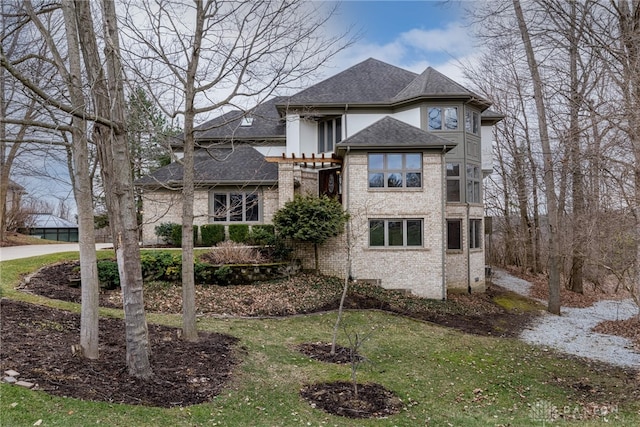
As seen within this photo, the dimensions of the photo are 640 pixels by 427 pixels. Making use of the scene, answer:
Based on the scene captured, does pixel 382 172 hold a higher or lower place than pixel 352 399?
higher

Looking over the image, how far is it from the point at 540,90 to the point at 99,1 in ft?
44.4

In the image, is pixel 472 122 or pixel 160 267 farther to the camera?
pixel 472 122

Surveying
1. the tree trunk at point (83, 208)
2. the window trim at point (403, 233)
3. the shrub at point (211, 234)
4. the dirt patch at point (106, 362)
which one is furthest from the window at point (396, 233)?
the tree trunk at point (83, 208)

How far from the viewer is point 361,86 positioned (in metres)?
20.3

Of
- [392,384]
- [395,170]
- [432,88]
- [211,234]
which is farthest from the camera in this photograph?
[211,234]

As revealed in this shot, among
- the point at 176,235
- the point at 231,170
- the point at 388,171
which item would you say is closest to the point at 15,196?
the point at 176,235

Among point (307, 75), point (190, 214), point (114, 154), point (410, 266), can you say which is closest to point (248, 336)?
point (190, 214)

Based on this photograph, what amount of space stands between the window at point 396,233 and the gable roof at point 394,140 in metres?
2.76

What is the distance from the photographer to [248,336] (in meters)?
8.56

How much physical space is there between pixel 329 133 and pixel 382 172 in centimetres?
530

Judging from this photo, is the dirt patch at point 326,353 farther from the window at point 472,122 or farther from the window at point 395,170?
the window at point 472,122

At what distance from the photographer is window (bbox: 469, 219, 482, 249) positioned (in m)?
17.9

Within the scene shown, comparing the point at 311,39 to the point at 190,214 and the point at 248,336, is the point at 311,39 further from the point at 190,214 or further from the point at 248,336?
the point at 248,336

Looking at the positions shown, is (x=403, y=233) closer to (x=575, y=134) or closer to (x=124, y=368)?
(x=575, y=134)
